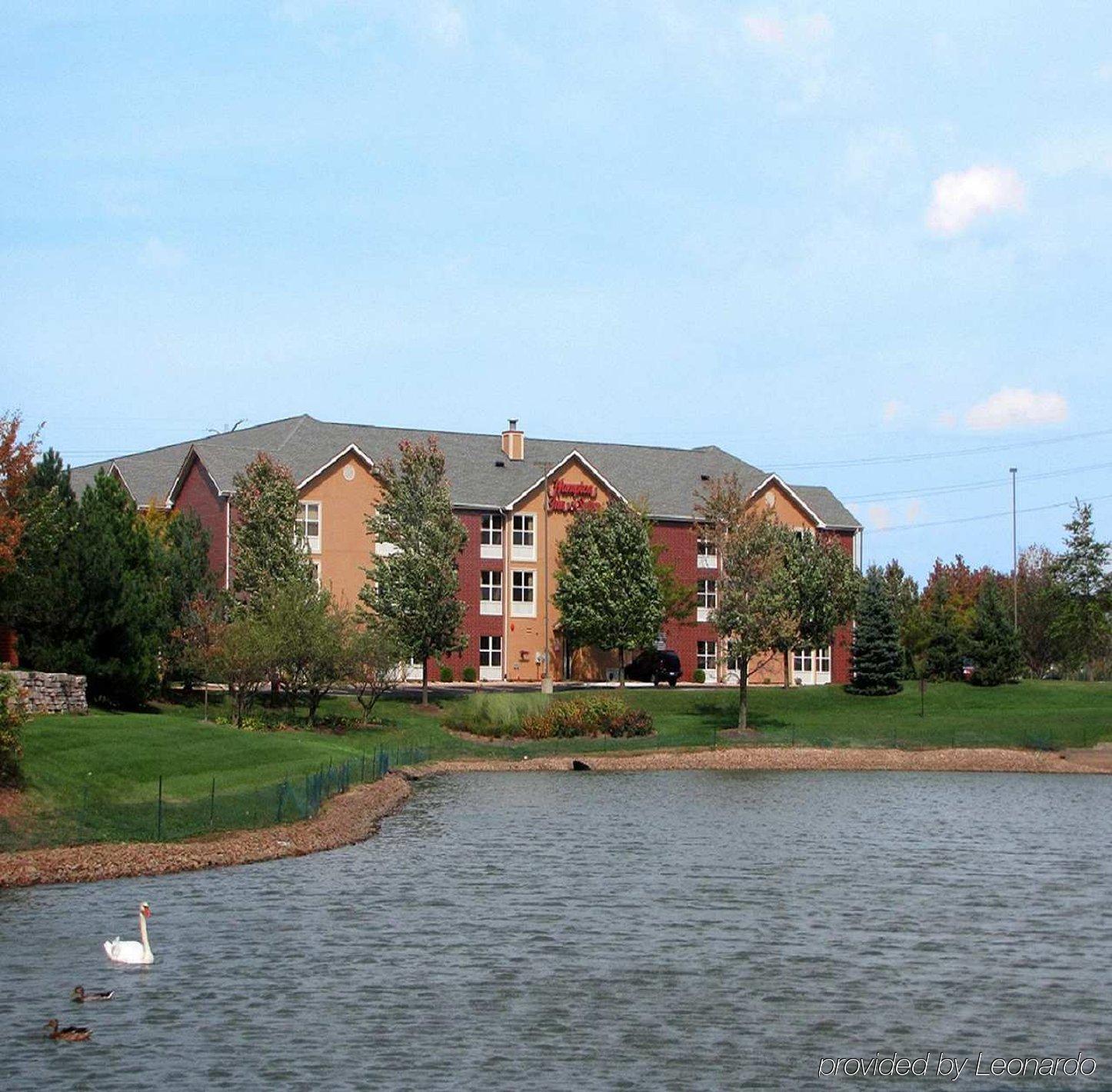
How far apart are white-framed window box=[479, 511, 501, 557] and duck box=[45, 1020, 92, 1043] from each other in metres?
76.0

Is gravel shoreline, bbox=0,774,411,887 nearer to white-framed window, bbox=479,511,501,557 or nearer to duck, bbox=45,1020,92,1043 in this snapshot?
duck, bbox=45,1020,92,1043

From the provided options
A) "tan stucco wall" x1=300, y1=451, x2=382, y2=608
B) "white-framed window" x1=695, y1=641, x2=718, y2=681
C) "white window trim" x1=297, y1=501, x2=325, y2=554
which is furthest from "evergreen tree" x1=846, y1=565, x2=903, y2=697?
"white window trim" x1=297, y1=501, x2=325, y2=554

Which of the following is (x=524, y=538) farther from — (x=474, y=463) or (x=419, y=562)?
(x=419, y=562)

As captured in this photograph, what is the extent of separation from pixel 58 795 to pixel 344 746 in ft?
71.8

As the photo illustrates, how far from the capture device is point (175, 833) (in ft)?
126

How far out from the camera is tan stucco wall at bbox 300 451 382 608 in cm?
9250

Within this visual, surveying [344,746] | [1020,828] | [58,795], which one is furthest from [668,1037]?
[344,746]

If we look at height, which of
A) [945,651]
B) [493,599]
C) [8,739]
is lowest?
[8,739]

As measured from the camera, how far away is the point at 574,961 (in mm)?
26750

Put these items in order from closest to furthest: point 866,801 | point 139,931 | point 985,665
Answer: point 139,931, point 866,801, point 985,665

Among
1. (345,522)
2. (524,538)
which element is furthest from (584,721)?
(524,538)

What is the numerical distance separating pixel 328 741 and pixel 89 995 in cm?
4081

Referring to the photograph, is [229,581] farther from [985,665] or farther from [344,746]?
[985,665]

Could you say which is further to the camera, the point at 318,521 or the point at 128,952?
the point at 318,521
